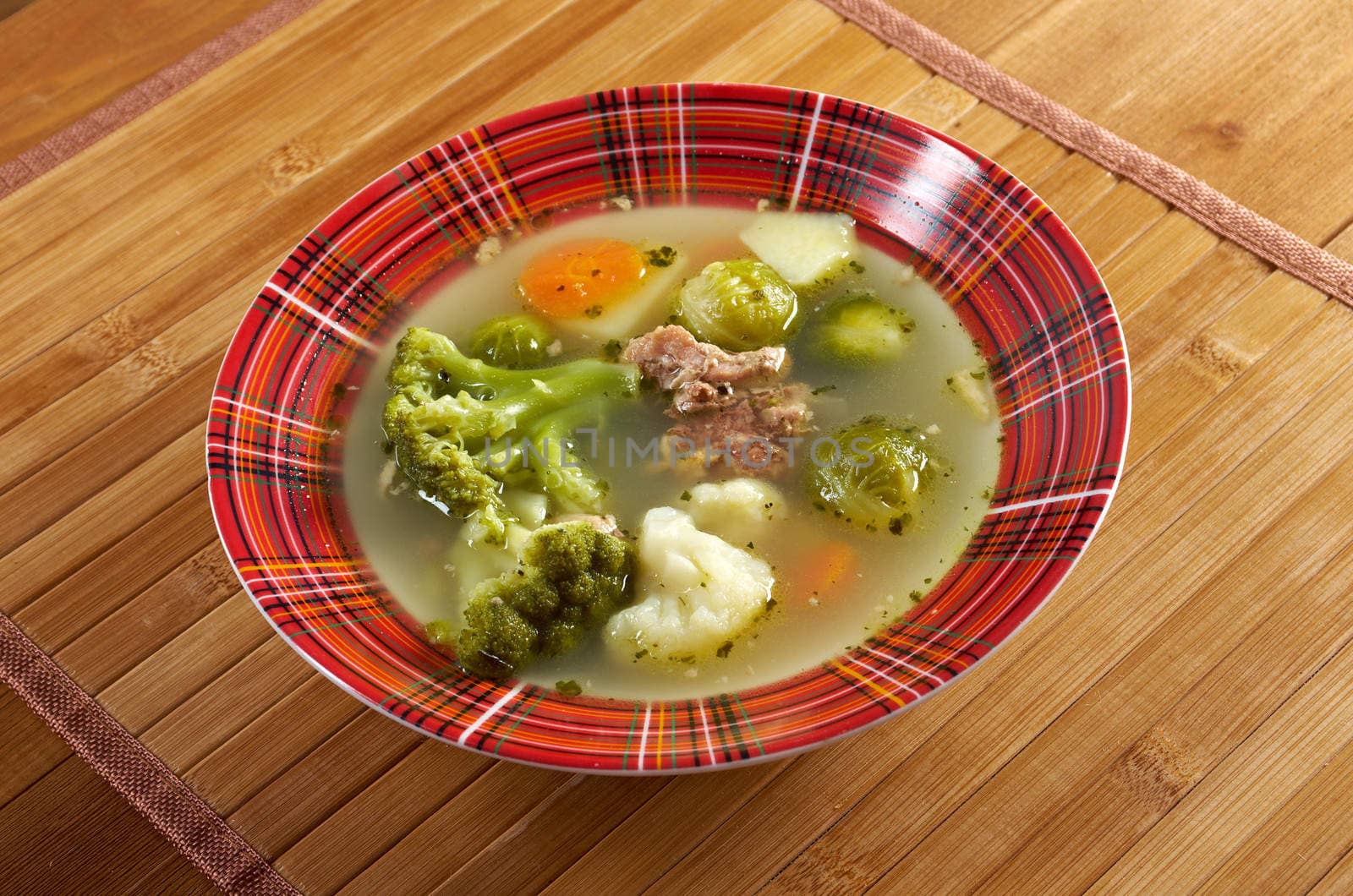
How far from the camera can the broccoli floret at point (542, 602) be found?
1939 mm

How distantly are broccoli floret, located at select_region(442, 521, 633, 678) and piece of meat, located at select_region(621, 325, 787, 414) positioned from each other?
1.60ft

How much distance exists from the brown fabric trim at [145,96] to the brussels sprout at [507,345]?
1.42 m

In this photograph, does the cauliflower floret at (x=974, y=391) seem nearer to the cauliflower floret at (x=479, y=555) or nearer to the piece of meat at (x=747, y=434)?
the piece of meat at (x=747, y=434)

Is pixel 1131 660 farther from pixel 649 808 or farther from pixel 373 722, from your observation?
pixel 373 722

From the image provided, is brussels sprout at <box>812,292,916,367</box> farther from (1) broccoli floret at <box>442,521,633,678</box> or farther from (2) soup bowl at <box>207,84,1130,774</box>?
(1) broccoli floret at <box>442,521,633,678</box>

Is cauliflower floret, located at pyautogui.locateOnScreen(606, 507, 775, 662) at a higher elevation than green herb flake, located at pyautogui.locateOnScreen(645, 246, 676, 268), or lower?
lower

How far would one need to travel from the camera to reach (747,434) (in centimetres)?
240

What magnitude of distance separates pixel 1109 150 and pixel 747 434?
51.1 inches

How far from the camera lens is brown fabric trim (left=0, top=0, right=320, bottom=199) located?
3.03 meters

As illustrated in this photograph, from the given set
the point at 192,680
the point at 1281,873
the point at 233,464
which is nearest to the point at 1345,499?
the point at 1281,873

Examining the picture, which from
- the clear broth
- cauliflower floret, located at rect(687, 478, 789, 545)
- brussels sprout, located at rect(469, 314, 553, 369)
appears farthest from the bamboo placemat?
brussels sprout, located at rect(469, 314, 553, 369)

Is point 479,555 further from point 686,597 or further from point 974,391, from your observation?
point 974,391

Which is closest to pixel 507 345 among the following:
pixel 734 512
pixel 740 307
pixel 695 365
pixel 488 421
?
pixel 488 421

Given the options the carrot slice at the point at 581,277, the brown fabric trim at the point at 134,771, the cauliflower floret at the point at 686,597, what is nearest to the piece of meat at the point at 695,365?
the carrot slice at the point at 581,277
